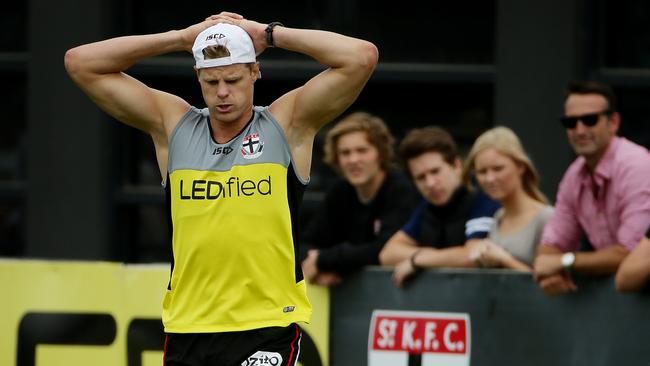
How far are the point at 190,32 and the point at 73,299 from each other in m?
2.57

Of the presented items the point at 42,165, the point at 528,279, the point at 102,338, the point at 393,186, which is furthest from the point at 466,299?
the point at 42,165

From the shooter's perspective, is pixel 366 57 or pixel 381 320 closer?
pixel 366 57

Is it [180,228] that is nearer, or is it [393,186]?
[180,228]

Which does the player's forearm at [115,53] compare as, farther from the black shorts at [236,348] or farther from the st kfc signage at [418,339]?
the st kfc signage at [418,339]

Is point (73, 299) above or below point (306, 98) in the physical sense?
below

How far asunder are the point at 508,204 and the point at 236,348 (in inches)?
90.4

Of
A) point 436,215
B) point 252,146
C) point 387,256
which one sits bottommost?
point 387,256

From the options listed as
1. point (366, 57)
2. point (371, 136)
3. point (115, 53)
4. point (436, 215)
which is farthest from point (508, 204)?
point (115, 53)

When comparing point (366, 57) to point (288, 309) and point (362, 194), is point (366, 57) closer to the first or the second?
point (288, 309)

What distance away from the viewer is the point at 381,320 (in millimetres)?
7570

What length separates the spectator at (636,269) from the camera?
6680 millimetres

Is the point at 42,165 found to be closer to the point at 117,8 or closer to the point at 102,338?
the point at 117,8

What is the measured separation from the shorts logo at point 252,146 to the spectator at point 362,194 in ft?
6.83

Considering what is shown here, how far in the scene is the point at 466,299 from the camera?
741 centimetres
